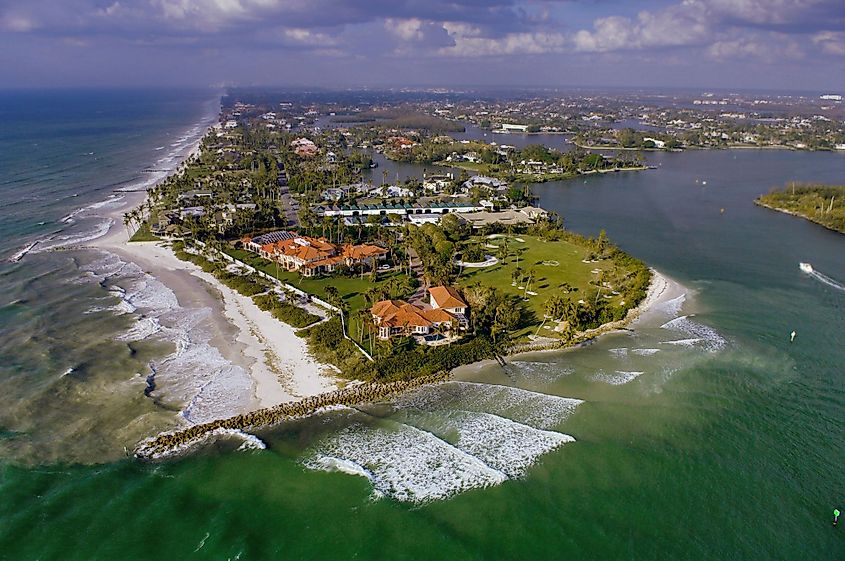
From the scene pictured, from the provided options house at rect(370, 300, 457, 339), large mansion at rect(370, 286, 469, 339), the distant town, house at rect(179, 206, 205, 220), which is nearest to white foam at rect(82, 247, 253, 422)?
the distant town

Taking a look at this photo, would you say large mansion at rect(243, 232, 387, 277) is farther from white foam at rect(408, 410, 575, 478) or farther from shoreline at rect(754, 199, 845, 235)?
shoreline at rect(754, 199, 845, 235)

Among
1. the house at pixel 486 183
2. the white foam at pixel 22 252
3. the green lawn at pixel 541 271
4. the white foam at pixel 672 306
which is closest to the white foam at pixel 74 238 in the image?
the white foam at pixel 22 252

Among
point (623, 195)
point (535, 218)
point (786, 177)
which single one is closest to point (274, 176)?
point (535, 218)

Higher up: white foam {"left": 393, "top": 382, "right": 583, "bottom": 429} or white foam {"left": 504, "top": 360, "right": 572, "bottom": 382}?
white foam {"left": 504, "top": 360, "right": 572, "bottom": 382}

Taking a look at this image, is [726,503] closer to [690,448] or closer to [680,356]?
[690,448]

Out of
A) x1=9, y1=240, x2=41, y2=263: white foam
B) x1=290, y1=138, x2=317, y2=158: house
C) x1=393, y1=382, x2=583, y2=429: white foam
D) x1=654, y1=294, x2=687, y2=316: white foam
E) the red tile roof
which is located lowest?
x1=393, y1=382, x2=583, y2=429: white foam
